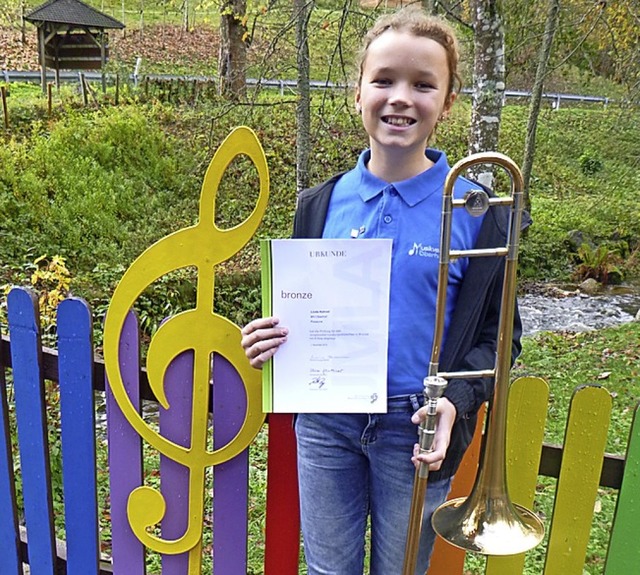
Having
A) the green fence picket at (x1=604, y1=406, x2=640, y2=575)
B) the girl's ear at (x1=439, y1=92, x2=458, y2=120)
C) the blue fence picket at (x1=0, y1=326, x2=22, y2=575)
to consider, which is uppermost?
the girl's ear at (x1=439, y1=92, x2=458, y2=120)

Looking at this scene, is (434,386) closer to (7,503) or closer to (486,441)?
(486,441)

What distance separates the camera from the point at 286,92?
673 inches

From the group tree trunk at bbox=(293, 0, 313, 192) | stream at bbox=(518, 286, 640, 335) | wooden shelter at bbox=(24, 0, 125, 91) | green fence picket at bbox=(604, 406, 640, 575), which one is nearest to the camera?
green fence picket at bbox=(604, 406, 640, 575)

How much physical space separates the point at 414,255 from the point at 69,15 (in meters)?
11.3

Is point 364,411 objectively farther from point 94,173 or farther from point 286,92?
point 286,92

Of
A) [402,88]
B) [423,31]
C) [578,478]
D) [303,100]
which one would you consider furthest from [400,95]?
[303,100]

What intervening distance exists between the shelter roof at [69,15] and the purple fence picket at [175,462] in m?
10.3

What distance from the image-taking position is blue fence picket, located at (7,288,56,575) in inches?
87.7

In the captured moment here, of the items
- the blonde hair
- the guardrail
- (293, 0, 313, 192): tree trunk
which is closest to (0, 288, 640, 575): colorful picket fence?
the blonde hair

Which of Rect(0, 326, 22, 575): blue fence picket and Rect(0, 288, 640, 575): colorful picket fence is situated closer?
Rect(0, 288, 640, 575): colorful picket fence

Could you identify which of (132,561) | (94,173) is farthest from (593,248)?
(132,561)

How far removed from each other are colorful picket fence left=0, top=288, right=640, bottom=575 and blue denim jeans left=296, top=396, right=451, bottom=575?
326mm

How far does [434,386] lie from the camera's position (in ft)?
4.88

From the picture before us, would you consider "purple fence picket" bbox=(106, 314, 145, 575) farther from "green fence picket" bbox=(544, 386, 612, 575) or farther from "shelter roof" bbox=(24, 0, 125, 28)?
"shelter roof" bbox=(24, 0, 125, 28)
